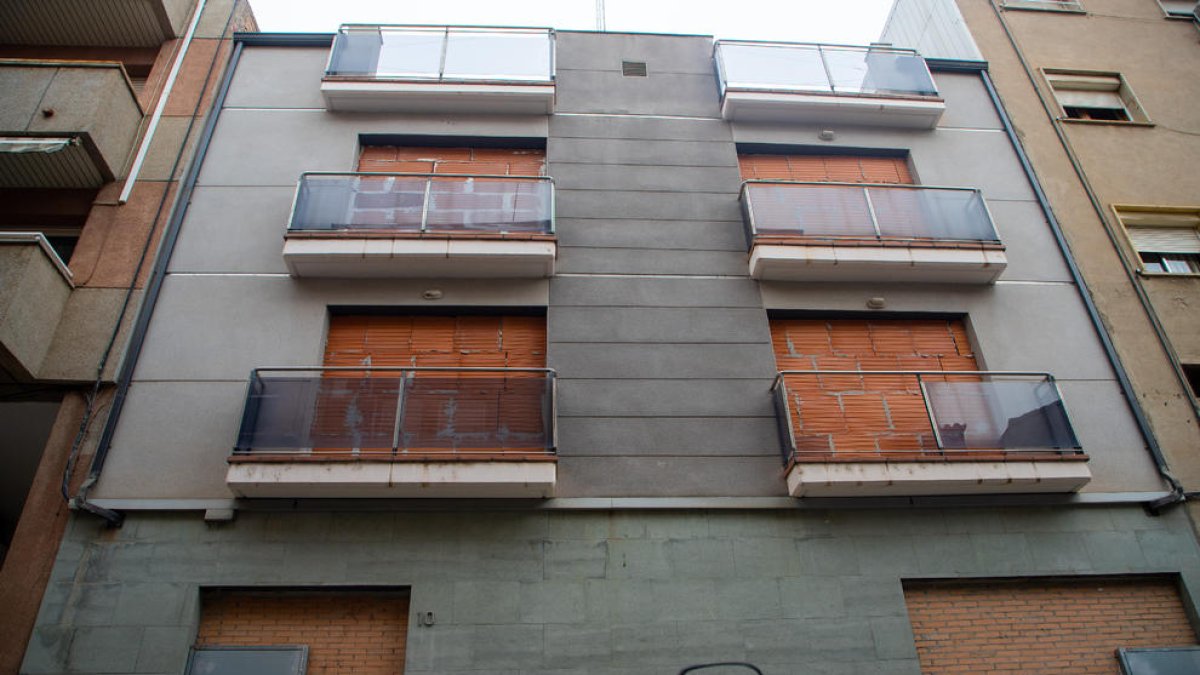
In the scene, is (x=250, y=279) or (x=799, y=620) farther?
(x=250, y=279)

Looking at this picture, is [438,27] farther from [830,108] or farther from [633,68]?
[830,108]

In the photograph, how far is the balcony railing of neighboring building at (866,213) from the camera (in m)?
9.45

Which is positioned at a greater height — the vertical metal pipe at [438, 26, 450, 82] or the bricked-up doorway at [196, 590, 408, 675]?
the vertical metal pipe at [438, 26, 450, 82]

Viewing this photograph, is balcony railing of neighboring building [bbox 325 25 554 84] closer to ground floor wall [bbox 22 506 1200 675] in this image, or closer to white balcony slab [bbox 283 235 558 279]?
white balcony slab [bbox 283 235 558 279]

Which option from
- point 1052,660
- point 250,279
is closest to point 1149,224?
point 1052,660

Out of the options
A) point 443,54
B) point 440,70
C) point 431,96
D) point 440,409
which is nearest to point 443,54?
point 443,54

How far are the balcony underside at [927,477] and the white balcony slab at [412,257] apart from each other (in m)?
4.06

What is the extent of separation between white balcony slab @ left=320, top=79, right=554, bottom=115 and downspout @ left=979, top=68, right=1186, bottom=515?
724 centimetres

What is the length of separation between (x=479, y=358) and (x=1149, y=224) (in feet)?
32.8

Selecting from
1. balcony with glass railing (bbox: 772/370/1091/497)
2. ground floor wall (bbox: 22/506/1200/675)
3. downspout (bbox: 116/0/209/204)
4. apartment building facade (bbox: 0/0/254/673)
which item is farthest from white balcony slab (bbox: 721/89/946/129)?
downspout (bbox: 116/0/209/204)

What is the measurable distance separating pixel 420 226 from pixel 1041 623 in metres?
8.14

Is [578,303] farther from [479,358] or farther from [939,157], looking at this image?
[939,157]

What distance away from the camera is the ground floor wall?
264 inches

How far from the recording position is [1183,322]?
9477 mm
